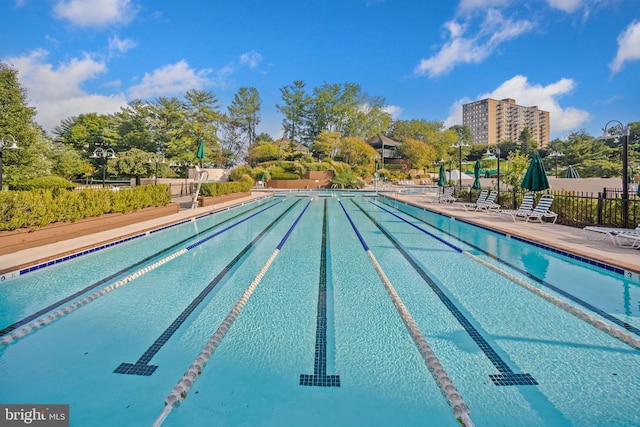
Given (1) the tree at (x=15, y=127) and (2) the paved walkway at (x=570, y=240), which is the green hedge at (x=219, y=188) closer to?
(1) the tree at (x=15, y=127)

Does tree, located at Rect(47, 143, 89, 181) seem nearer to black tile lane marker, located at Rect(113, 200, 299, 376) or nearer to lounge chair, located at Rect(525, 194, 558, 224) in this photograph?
black tile lane marker, located at Rect(113, 200, 299, 376)

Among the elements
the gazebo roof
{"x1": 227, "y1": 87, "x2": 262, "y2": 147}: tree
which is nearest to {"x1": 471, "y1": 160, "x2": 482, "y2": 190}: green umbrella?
the gazebo roof

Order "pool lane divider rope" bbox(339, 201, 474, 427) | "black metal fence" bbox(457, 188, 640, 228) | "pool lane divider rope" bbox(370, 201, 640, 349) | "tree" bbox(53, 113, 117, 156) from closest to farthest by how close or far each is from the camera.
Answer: "pool lane divider rope" bbox(339, 201, 474, 427)
"pool lane divider rope" bbox(370, 201, 640, 349)
"black metal fence" bbox(457, 188, 640, 228)
"tree" bbox(53, 113, 117, 156)

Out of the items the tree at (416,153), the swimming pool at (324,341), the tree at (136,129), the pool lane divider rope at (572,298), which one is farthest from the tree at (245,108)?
the pool lane divider rope at (572,298)

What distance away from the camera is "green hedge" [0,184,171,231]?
5.83 metres

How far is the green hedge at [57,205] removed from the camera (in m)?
5.83

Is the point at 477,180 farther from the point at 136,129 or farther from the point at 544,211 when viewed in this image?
the point at 136,129

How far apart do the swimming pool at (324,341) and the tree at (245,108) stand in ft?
148

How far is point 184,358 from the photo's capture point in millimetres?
2693

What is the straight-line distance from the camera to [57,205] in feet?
22.2

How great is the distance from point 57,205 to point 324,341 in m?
6.84

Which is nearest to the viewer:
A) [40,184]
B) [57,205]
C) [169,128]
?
[57,205]

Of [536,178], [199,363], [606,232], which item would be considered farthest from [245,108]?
[199,363]

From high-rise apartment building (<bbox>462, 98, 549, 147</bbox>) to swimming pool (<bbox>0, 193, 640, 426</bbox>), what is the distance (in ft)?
389
